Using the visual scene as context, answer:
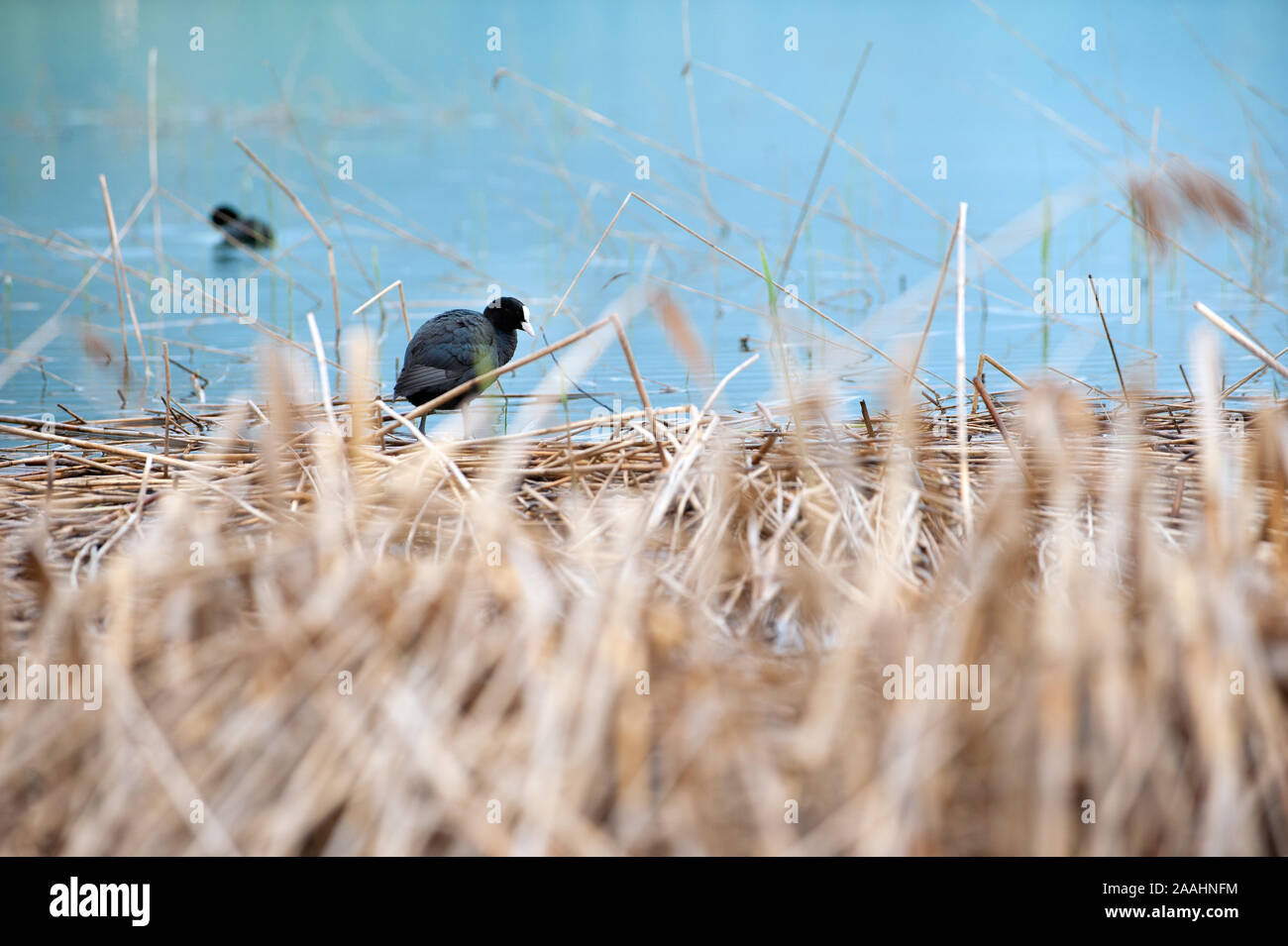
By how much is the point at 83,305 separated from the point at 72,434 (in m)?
3.02

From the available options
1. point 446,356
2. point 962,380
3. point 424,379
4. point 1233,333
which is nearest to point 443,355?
point 446,356

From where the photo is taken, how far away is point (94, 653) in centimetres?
117

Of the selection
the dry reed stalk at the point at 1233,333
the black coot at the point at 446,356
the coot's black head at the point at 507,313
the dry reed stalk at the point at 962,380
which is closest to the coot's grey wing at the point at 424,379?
the black coot at the point at 446,356

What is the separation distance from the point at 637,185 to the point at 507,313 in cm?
352

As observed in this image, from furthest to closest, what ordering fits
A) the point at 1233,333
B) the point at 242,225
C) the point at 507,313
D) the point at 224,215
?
the point at 224,215
the point at 242,225
the point at 507,313
the point at 1233,333

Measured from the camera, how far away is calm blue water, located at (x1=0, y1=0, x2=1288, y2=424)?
12.1 feet

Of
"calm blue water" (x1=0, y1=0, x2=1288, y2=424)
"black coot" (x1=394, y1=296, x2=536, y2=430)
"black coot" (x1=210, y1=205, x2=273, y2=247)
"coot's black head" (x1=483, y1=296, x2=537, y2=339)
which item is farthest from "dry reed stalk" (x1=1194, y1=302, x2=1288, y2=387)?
"black coot" (x1=210, y1=205, x2=273, y2=247)

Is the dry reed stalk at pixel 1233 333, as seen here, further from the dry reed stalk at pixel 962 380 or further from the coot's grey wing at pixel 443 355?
the coot's grey wing at pixel 443 355

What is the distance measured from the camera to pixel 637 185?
7.04m

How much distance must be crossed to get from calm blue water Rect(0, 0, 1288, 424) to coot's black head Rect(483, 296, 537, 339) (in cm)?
30

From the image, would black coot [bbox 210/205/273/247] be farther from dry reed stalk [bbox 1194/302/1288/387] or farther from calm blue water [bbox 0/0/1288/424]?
dry reed stalk [bbox 1194/302/1288/387]

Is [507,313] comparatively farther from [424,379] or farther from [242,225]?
[242,225]
